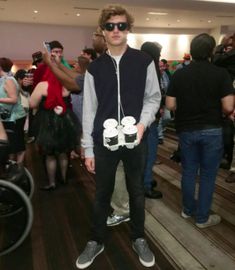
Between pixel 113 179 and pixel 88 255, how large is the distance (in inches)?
20.5

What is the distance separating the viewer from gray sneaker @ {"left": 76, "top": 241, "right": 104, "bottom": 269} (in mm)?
1813

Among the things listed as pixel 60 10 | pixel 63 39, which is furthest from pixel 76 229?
pixel 63 39

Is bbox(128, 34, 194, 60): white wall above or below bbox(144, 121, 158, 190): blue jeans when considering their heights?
above

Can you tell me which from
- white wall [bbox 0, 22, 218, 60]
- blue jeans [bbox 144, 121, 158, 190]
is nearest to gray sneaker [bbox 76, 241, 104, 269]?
blue jeans [bbox 144, 121, 158, 190]

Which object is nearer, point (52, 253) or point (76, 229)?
point (52, 253)

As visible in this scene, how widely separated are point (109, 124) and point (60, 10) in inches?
320

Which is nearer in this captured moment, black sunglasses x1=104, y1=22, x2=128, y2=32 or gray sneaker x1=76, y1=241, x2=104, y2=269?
black sunglasses x1=104, y1=22, x2=128, y2=32

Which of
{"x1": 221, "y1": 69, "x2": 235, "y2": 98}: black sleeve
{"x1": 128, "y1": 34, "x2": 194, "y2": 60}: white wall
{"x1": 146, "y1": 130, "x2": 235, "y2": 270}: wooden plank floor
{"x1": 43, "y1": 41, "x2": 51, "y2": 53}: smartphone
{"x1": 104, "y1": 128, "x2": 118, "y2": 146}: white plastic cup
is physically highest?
{"x1": 128, "y1": 34, "x2": 194, "y2": 60}: white wall

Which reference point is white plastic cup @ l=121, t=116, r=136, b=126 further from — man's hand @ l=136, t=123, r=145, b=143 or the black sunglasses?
the black sunglasses

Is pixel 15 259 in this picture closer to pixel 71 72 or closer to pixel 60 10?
pixel 71 72

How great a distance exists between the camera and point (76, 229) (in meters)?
2.28

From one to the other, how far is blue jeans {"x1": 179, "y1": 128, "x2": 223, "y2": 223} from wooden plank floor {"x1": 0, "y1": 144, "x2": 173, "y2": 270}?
1.58 ft

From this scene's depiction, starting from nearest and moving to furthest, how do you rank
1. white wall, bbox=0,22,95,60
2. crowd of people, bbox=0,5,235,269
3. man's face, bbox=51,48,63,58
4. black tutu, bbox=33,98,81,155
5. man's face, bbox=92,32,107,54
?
crowd of people, bbox=0,5,235,269 < man's face, bbox=92,32,107,54 < man's face, bbox=51,48,63,58 < black tutu, bbox=33,98,81,155 < white wall, bbox=0,22,95,60

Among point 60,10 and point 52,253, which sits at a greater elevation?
point 60,10
